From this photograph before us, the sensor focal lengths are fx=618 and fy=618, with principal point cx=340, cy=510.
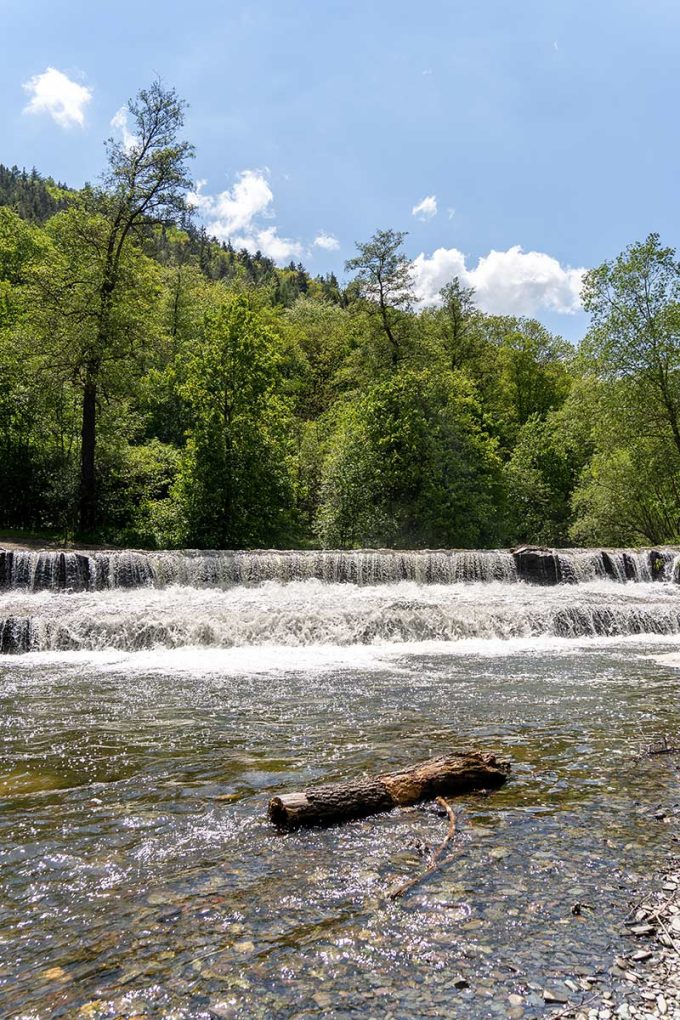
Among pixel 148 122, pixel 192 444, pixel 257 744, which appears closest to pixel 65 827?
pixel 257 744

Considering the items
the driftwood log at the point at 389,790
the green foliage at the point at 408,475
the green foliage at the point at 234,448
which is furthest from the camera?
the green foliage at the point at 408,475

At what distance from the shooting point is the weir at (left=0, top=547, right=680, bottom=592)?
55.9 feet

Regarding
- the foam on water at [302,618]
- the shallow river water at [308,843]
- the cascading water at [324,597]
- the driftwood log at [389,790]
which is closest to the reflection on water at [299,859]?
the shallow river water at [308,843]

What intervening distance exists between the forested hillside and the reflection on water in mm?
18299

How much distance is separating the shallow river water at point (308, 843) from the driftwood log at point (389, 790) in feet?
0.47

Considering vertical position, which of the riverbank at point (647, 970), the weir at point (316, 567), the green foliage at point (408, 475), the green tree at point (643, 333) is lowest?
the riverbank at point (647, 970)

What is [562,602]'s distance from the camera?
52.1 feet

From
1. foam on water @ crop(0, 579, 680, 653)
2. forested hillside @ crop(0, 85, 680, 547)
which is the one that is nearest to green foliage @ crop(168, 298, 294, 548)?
forested hillside @ crop(0, 85, 680, 547)

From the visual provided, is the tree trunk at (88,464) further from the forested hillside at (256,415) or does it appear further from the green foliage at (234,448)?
the green foliage at (234,448)

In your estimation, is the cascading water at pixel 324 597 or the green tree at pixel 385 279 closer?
the cascading water at pixel 324 597

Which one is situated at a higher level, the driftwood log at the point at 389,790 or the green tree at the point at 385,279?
the green tree at the point at 385,279

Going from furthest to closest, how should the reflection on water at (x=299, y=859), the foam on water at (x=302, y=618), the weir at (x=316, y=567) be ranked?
the weir at (x=316, y=567), the foam on water at (x=302, y=618), the reflection on water at (x=299, y=859)

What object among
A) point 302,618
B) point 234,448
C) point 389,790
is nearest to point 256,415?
point 234,448

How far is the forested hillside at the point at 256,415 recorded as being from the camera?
80.0 ft
